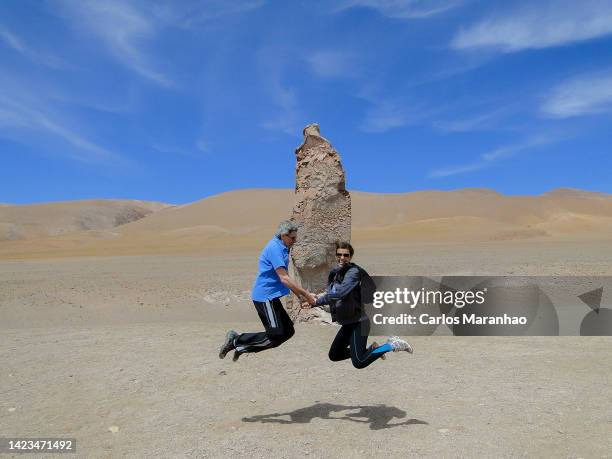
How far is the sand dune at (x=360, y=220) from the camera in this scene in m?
48.0

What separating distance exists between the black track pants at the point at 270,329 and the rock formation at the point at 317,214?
530cm

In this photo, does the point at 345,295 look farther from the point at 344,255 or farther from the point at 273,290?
the point at 273,290

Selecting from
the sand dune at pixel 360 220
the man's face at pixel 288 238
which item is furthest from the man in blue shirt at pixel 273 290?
the sand dune at pixel 360 220

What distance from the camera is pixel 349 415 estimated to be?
17.9ft

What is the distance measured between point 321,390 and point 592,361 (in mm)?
3668

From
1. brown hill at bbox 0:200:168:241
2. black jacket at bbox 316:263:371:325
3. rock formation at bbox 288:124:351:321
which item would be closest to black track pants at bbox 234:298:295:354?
black jacket at bbox 316:263:371:325

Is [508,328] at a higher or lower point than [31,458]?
higher

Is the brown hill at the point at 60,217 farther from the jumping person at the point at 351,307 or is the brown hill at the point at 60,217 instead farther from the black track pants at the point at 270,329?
the jumping person at the point at 351,307

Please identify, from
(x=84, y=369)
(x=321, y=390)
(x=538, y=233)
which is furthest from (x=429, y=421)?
(x=538, y=233)

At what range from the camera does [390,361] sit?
7594 mm

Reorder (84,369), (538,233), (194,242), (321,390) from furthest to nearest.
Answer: (194,242)
(538,233)
(84,369)
(321,390)

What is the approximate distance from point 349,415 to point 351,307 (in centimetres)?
108

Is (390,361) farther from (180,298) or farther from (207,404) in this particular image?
(180,298)

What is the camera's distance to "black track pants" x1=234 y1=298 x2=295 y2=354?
544cm
